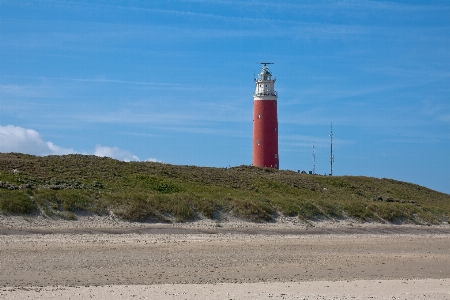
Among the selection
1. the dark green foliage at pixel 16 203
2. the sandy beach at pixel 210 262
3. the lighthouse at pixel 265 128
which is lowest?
the sandy beach at pixel 210 262

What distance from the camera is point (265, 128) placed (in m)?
49.5

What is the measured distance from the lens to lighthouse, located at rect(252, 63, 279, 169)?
4947 centimetres

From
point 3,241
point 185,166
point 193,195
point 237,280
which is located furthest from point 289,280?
point 185,166

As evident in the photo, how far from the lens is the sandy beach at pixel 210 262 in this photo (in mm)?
15875

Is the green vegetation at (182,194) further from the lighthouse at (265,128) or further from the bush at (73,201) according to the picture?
the lighthouse at (265,128)

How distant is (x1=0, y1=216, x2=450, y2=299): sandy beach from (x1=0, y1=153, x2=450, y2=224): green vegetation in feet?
2.77

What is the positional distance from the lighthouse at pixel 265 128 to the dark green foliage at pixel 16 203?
2626 cm

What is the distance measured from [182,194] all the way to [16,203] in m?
7.53

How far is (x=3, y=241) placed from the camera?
2094 centimetres

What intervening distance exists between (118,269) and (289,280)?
14.3 feet

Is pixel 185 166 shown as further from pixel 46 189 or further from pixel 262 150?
pixel 46 189

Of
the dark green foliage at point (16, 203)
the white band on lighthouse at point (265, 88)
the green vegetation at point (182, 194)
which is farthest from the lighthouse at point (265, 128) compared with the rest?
the dark green foliage at point (16, 203)

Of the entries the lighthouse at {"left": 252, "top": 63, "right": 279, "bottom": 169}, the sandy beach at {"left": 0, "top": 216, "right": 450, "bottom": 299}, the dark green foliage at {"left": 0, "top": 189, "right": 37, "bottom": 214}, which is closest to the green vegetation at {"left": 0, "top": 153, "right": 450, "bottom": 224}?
the dark green foliage at {"left": 0, "top": 189, "right": 37, "bottom": 214}

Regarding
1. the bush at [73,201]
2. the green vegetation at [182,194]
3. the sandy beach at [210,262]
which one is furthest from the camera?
the green vegetation at [182,194]
